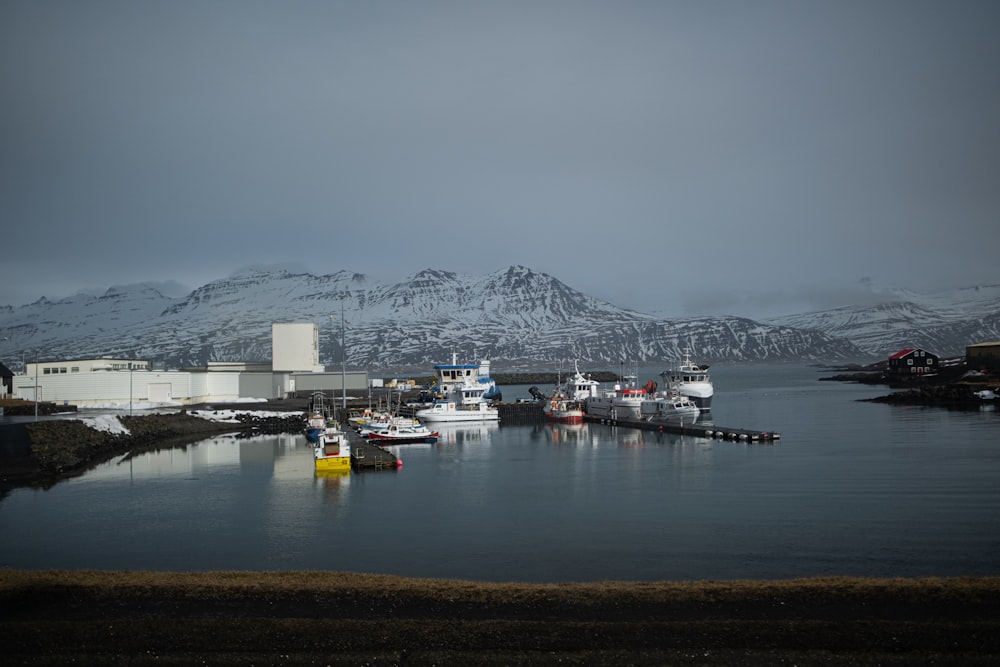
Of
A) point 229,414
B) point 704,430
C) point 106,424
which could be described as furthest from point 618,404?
point 106,424

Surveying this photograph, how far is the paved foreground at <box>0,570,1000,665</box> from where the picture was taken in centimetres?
827

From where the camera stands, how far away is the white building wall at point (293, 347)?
76.1m

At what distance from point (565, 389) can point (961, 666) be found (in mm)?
64761

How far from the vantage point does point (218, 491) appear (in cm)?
2597

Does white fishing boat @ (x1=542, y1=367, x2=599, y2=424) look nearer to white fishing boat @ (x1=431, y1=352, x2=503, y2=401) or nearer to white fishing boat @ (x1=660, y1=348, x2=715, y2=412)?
white fishing boat @ (x1=431, y1=352, x2=503, y2=401)

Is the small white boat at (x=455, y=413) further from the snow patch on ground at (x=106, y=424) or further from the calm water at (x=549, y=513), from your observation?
the snow patch on ground at (x=106, y=424)

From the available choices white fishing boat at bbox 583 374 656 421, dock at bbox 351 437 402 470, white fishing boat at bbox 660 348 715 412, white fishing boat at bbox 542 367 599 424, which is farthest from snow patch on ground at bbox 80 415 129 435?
white fishing boat at bbox 660 348 715 412

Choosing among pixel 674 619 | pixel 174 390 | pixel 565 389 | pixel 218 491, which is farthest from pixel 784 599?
pixel 565 389

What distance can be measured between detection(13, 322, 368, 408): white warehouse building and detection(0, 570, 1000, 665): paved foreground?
105 ft

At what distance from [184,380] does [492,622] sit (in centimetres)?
5718

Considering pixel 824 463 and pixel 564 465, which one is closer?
pixel 824 463

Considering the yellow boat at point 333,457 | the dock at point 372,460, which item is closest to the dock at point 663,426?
the dock at point 372,460

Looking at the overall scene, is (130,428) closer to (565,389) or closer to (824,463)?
(824,463)

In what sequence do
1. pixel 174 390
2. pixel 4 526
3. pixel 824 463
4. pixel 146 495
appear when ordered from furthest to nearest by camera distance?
pixel 174 390
pixel 824 463
pixel 146 495
pixel 4 526
